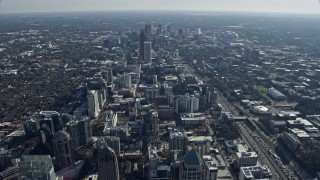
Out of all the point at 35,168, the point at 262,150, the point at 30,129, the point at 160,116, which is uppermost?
the point at 35,168

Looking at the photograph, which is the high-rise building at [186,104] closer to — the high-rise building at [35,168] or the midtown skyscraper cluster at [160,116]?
the midtown skyscraper cluster at [160,116]

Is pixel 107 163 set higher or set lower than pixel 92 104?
higher

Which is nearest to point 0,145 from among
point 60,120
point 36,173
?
point 60,120

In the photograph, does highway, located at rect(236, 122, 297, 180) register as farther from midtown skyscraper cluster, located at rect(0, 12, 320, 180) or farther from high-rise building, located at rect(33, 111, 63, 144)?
high-rise building, located at rect(33, 111, 63, 144)

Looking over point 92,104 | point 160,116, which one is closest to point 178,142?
point 160,116

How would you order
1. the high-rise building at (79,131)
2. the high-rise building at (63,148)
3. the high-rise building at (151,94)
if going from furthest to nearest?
the high-rise building at (151,94)
the high-rise building at (79,131)
the high-rise building at (63,148)

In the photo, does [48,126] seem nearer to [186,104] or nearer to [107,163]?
[107,163]

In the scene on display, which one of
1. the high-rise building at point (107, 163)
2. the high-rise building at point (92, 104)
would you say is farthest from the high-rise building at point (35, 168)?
the high-rise building at point (92, 104)

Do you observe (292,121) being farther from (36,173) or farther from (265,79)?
(36,173)
